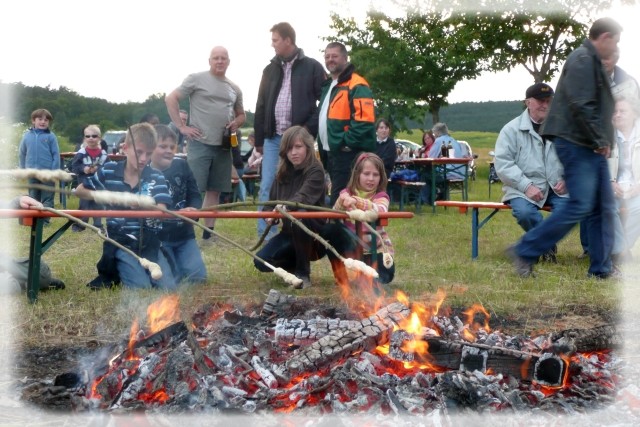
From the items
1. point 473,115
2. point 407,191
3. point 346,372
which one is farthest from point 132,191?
point 407,191

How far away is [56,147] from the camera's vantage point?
462 cm

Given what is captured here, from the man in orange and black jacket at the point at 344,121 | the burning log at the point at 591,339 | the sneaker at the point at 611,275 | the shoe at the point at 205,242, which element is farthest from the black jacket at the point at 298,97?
the burning log at the point at 591,339

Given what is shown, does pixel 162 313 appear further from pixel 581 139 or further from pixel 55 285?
pixel 581 139

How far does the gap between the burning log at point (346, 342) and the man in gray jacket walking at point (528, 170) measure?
3.07 metres

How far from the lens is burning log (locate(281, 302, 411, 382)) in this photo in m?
3.14

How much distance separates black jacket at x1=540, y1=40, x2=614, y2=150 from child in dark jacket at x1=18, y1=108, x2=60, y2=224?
9.14ft

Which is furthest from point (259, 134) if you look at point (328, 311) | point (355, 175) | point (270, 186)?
point (328, 311)

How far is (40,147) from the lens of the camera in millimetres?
4105

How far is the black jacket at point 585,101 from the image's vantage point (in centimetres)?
464

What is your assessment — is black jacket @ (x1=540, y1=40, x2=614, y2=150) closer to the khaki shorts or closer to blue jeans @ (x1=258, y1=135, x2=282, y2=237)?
blue jeans @ (x1=258, y1=135, x2=282, y2=237)

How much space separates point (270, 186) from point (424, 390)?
275 cm

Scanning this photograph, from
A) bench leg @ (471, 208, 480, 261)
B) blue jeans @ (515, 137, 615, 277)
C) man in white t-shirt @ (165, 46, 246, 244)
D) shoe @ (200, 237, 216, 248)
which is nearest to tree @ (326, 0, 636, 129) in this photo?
man in white t-shirt @ (165, 46, 246, 244)

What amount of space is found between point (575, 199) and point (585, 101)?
0.61 meters

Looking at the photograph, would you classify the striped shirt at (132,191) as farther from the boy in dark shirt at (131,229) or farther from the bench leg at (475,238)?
the bench leg at (475,238)
